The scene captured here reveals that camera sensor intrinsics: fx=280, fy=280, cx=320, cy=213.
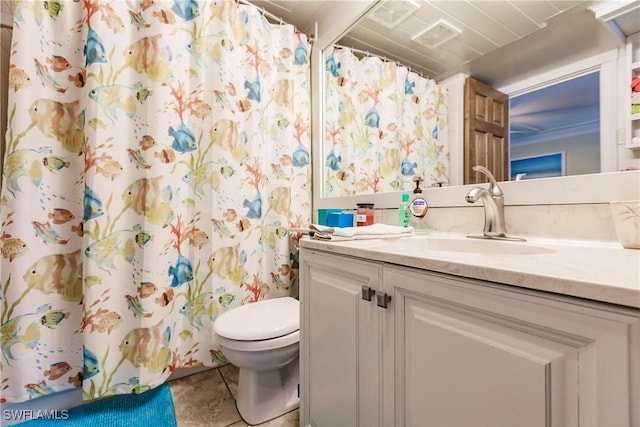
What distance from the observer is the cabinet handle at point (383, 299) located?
2.09 feet

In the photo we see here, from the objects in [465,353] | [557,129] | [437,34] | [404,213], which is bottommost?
[465,353]

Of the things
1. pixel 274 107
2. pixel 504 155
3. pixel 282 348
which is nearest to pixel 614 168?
pixel 504 155

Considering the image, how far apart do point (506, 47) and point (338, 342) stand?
3.62ft

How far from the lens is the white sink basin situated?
2.41 feet

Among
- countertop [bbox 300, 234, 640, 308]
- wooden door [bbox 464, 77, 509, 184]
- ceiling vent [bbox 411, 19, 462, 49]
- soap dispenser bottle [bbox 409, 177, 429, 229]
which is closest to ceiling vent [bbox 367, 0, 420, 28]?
ceiling vent [bbox 411, 19, 462, 49]

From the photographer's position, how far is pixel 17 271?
1119 millimetres

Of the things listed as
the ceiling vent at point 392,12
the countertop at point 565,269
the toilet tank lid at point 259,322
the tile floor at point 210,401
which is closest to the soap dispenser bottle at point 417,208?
the countertop at point 565,269

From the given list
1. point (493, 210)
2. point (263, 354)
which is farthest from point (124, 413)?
point (493, 210)

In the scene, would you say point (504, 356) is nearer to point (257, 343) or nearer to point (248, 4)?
point (257, 343)

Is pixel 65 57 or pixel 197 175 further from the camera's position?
pixel 197 175

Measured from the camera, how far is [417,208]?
1092mm

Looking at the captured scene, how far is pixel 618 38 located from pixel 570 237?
526mm

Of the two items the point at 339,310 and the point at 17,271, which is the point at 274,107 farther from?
the point at 17,271

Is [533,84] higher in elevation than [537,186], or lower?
higher
